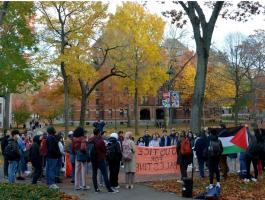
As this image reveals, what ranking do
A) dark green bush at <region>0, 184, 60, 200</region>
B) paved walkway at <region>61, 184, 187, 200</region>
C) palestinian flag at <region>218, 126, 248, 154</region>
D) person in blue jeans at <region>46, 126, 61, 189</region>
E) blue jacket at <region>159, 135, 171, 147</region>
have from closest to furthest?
dark green bush at <region>0, 184, 60, 200</region> < paved walkway at <region>61, 184, 187, 200</region> < person in blue jeans at <region>46, 126, 61, 189</region> < palestinian flag at <region>218, 126, 248, 154</region> < blue jacket at <region>159, 135, 171, 147</region>

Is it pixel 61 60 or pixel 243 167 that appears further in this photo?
pixel 61 60

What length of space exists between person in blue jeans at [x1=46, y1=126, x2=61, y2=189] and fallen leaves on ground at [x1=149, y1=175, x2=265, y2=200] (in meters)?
3.30

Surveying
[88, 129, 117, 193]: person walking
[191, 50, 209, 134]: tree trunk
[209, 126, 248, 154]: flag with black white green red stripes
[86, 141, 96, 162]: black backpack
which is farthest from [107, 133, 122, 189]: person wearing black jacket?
[191, 50, 209, 134]: tree trunk

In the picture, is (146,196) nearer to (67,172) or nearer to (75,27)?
(67,172)

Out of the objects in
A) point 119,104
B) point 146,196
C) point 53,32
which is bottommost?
point 146,196

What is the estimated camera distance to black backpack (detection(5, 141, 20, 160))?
1456 centimetres

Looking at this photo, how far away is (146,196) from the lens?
12680 millimetres

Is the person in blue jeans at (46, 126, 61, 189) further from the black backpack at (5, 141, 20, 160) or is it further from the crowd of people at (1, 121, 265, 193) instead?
the black backpack at (5, 141, 20, 160)

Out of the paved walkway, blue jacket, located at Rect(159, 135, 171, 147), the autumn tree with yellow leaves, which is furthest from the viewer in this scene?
the autumn tree with yellow leaves

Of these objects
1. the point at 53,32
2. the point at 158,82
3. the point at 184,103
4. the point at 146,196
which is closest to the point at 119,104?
the point at 184,103

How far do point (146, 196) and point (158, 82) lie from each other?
34.0m

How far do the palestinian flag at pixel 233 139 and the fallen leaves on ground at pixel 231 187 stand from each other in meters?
1.07

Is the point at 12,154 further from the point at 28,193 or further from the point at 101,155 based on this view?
the point at 28,193

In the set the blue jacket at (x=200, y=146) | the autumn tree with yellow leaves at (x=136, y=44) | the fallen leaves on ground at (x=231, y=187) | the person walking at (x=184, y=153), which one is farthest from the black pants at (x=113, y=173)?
the autumn tree with yellow leaves at (x=136, y=44)
